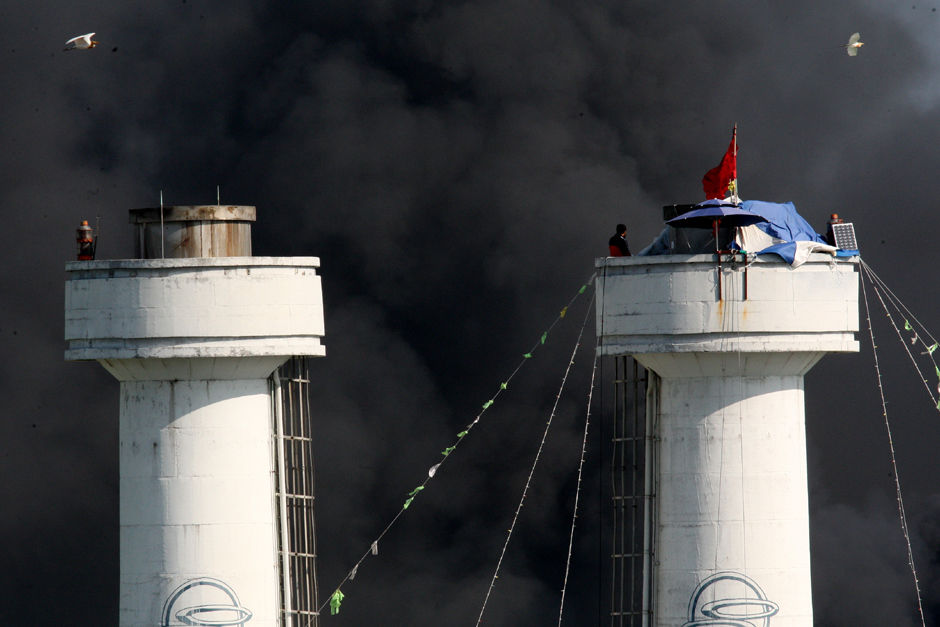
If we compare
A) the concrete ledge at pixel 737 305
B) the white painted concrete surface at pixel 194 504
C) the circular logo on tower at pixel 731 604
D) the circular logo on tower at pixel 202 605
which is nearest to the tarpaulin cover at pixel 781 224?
Answer: the concrete ledge at pixel 737 305

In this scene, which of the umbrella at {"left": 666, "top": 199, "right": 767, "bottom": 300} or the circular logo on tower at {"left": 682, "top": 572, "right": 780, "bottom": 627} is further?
the circular logo on tower at {"left": 682, "top": 572, "right": 780, "bottom": 627}

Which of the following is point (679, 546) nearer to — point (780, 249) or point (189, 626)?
point (780, 249)

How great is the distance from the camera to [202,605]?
48875mm

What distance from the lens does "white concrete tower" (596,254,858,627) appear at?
48781 mm

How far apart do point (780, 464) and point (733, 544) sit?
2462 millimetres

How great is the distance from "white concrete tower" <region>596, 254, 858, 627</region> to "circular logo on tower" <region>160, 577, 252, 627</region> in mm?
10887

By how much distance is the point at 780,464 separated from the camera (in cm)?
4972

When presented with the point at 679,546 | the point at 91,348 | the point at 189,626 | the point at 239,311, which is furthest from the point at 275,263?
the point at 679,546

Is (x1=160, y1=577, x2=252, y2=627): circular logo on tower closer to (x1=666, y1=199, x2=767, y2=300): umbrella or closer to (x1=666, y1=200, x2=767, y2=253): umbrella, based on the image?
(x1=666, y1=199, x2=767, y2=300): umbrella

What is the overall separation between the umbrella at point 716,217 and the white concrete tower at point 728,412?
862mm

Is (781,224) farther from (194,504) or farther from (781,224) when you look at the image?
(194,504)

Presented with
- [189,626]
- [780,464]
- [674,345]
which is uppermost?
[674,345]

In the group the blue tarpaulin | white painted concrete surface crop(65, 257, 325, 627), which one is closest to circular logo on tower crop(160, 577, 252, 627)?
white painted concrete surface crop(65, 257, 325, 627)

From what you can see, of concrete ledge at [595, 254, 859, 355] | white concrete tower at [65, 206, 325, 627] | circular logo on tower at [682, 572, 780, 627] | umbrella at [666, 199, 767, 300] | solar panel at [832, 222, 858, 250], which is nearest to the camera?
umbrella at [666, 199, 767, 300]
